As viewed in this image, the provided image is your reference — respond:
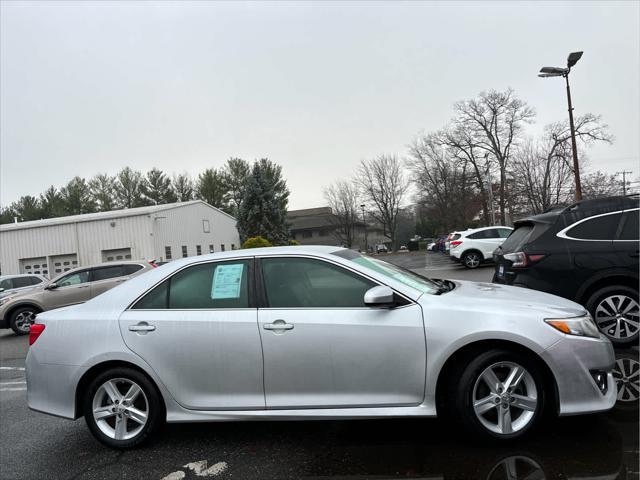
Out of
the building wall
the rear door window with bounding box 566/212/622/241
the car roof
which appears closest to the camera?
the rear door window with bounding box 566/212/622/241

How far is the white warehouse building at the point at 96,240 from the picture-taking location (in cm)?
3256

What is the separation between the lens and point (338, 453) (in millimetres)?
3428

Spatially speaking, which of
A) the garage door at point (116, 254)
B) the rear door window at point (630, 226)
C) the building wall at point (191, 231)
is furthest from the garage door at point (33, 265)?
the rear door window at point (630, 226)

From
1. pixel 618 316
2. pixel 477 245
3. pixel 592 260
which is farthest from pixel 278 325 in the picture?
pixel 477 245

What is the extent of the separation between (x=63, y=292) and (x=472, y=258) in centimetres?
1481

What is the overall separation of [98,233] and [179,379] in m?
33.0

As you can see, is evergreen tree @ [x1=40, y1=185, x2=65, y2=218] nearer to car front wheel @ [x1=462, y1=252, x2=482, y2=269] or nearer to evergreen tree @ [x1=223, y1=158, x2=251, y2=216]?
evergreen tree @ [x1=223, y1=158, x2=251, y2=216]

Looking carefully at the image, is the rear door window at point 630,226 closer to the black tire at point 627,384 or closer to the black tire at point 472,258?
the black tire at point 627,384

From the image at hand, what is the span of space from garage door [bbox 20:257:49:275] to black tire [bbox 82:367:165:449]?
36.0 m

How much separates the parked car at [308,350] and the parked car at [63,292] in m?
A: 8.95

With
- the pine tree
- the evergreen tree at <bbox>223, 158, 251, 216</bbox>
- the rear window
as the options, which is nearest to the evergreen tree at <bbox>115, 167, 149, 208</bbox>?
the pine tree

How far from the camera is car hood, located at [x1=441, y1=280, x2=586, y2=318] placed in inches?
133

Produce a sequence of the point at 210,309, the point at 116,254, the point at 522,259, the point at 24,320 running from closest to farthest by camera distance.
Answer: the point at 210,309, the point at 522,259, the point at 24,320, the point at 116,254

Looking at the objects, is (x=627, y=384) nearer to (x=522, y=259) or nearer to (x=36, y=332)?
(x=522, y=259)
